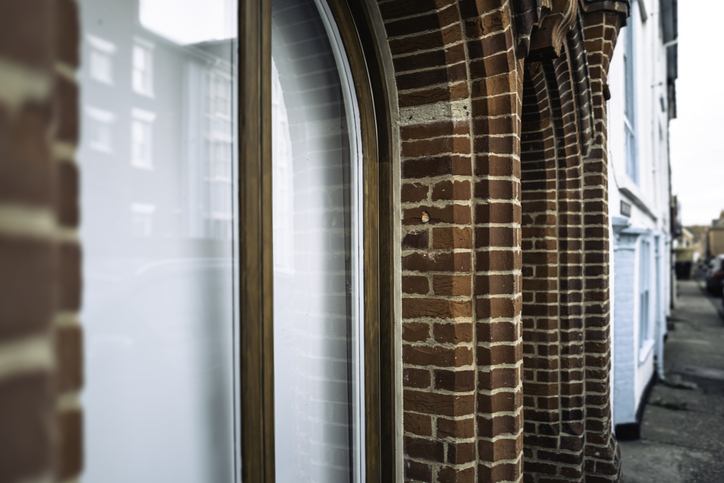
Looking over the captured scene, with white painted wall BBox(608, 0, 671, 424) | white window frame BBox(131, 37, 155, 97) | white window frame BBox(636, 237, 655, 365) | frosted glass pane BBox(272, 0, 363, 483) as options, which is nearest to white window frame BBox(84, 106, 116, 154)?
white window frame BBox(131, 37, 155, 97)

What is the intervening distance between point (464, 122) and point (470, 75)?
0.74ft

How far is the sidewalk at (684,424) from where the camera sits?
493cm

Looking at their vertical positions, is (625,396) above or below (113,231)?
below

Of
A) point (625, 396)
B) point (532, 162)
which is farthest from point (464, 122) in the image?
point (625, 396)

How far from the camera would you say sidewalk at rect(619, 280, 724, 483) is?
4.93 meters

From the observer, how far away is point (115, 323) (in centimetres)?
112

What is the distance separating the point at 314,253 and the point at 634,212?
6372 mm

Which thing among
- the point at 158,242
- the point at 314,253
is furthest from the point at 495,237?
the point at 158,242

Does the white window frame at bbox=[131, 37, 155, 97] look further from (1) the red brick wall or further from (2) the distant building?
(2) the distant building

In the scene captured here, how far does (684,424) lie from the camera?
20.5 ft

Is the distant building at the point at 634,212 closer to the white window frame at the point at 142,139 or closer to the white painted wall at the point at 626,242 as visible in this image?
the white painted wall at the point at 626,242

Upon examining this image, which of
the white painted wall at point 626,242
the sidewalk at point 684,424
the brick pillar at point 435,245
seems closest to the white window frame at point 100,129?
the brick pillar at point 435,245

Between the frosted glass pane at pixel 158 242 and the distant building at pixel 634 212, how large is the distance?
4.53m

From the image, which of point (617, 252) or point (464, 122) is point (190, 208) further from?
point (617, 252)
